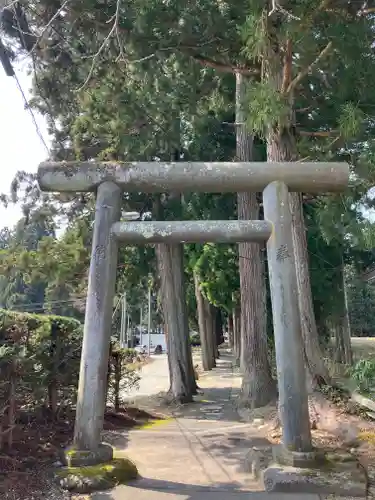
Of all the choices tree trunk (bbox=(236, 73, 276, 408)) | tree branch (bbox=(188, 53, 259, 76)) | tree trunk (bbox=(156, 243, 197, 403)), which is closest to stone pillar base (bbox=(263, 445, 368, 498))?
tree trunk (bbox=(236, 73, 276, 408))

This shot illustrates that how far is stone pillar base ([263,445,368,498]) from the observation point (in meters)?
4.29

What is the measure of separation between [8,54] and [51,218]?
22.1 feet

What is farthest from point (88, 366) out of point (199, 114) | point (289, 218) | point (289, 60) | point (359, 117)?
point (199, 114)

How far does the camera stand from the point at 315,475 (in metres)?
4.42

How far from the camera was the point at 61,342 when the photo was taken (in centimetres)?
681

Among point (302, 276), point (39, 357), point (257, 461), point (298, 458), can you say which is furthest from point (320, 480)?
point (302, 276)

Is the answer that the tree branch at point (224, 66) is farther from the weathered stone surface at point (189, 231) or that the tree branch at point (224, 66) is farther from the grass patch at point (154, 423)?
the grass patch at point (154, 423)

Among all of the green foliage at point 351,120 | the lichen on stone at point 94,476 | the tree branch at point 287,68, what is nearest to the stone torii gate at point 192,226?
the lichen on stone at point 94,476

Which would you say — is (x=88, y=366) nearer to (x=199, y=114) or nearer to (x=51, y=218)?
(x=199, y=114)

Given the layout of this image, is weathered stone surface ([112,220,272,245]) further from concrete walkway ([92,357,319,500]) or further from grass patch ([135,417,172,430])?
grass patch ([135,417,172,430])

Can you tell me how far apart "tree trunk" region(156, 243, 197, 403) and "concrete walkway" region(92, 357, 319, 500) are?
1227 mm

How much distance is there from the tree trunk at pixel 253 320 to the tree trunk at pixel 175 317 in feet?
7.14

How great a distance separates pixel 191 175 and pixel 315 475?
3.24 meters

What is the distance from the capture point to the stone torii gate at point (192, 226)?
193 inches
